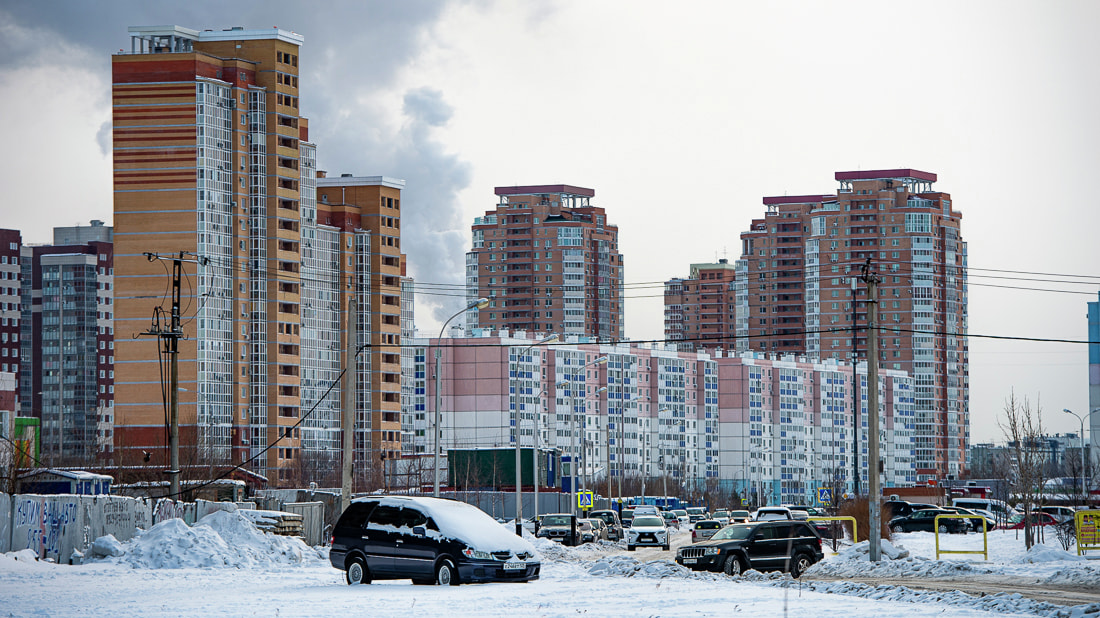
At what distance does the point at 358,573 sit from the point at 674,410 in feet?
461

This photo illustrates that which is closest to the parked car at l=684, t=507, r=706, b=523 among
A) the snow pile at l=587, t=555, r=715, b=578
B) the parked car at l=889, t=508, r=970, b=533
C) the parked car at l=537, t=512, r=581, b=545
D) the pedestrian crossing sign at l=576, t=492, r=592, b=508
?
the pedestrian crossing sign at l=576, t=492, r=592, b=508

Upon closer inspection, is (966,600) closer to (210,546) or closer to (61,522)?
(210,546)

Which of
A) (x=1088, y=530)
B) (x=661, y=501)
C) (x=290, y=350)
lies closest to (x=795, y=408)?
(x=661, y=501)

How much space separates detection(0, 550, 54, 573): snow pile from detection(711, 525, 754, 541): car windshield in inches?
641

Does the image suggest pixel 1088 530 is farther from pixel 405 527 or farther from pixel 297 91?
pixel 297 91

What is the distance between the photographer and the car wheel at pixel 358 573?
28.4 meters

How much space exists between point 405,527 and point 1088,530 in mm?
23267

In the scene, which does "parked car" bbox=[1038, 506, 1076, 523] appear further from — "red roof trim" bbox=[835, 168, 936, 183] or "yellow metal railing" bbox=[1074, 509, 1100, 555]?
"red roof trim" bbox=[835, 168, 936, 183]

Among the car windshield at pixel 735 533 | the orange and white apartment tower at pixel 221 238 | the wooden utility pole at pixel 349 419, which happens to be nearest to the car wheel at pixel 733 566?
the car windshield at pixel 735 533

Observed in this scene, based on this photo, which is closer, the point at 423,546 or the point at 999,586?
the point at 999,586

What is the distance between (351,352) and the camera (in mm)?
37406

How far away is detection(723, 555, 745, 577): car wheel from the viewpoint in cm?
3309

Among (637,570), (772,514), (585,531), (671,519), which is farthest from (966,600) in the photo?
(671,519)

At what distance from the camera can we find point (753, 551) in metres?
33.5
